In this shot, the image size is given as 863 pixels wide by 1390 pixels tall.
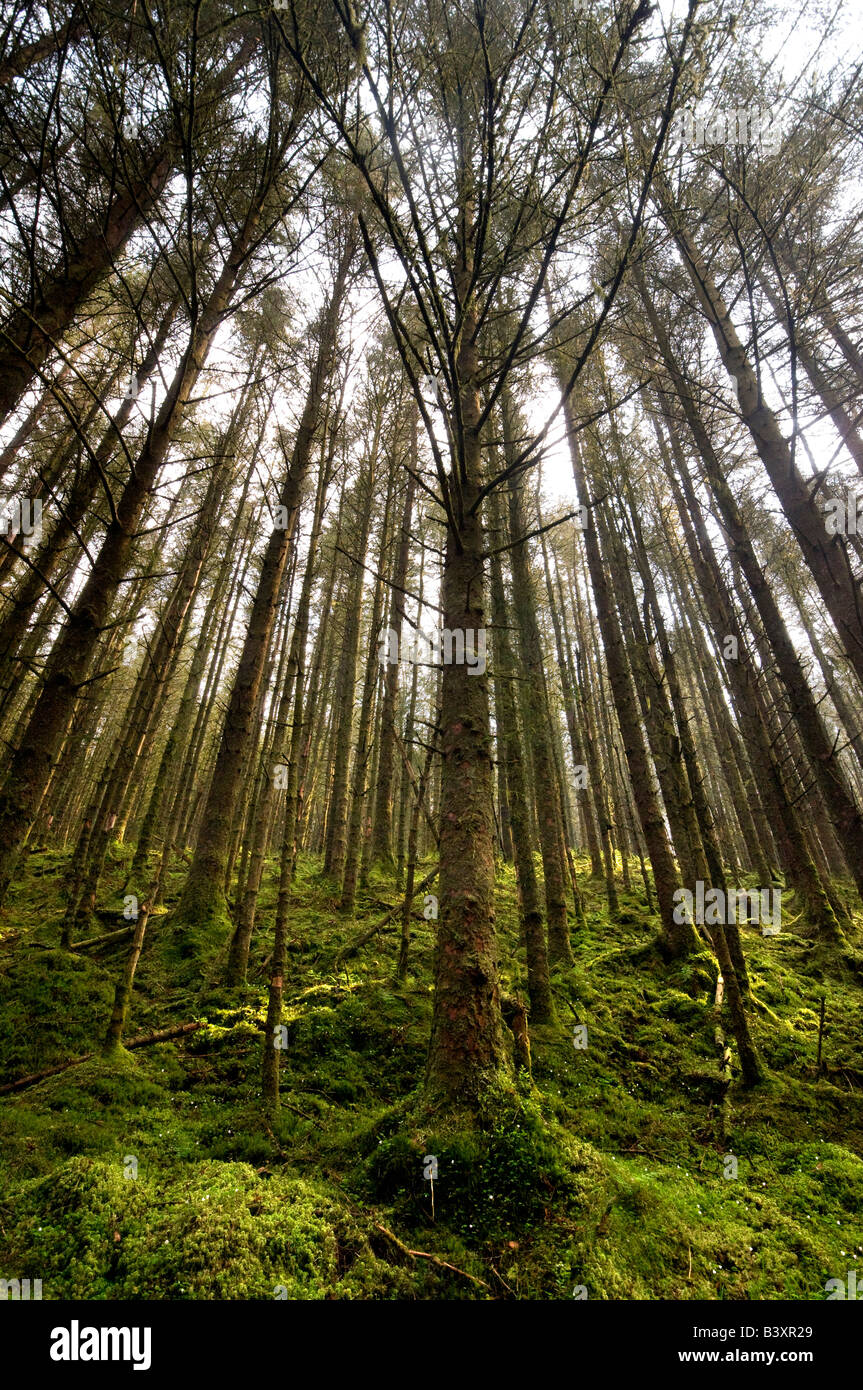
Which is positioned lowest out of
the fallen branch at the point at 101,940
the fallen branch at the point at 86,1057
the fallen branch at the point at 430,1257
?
the fallen branch at the point at 430,1257

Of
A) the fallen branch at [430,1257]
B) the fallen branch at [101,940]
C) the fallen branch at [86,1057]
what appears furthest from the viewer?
the fallen branch at [101,940]

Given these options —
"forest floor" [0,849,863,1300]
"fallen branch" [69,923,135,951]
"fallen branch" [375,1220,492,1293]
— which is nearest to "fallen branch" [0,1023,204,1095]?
"forest floor" [0,849,863,1300]

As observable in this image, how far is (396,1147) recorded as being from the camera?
2400 mm

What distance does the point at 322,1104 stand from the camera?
3.70m

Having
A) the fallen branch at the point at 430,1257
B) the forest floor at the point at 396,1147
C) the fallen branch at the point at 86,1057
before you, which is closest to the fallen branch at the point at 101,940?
the forest floor at the point at 396,1147

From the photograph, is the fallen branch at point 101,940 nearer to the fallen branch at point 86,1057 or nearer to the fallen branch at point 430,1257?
the fallen branch at point 86,1057

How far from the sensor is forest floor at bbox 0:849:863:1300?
1901 millimetres

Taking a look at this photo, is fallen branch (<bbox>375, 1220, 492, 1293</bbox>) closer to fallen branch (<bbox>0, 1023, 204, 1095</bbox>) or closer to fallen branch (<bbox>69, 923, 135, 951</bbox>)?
fallen branch (<bbox>0, 1023, 204, 1095</bbox>)

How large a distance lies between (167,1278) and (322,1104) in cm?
223

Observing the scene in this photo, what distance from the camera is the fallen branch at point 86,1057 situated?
3477mm

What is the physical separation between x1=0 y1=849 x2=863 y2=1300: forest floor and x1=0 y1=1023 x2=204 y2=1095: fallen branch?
92 millimetres

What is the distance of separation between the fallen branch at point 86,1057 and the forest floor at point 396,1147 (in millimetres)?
92

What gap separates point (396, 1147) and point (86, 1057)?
2.92 m

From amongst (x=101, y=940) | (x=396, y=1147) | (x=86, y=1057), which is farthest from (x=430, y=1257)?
(x=101, y=940)
